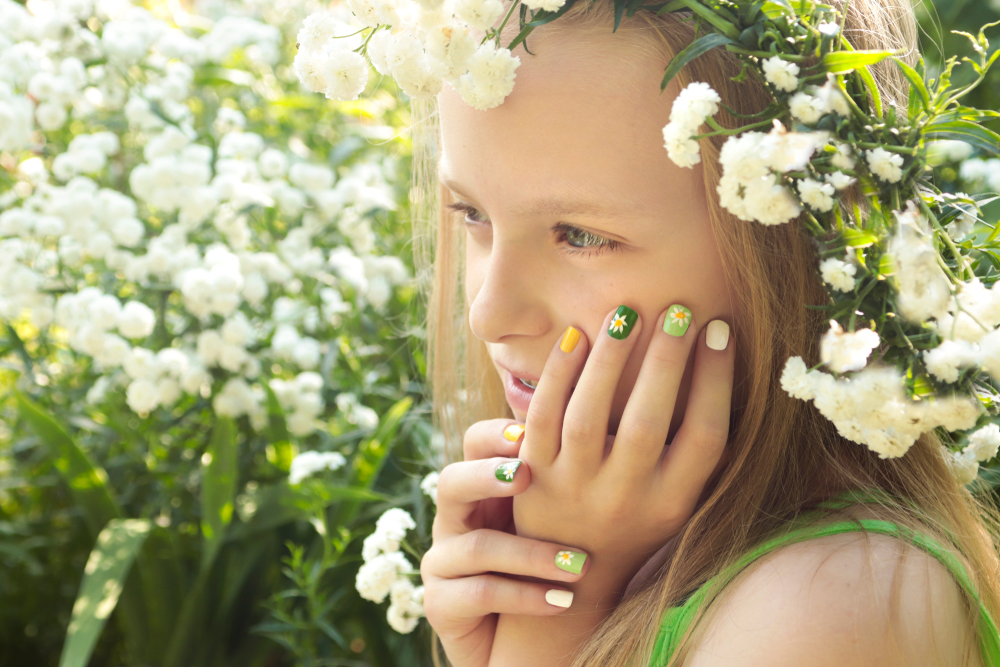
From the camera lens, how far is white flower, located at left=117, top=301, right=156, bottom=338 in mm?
1473

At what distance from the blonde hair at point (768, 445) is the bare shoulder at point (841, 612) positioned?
0.04 meters

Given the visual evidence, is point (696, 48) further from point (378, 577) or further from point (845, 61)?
point (378, 577)

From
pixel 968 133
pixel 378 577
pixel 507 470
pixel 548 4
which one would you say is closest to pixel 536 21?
pixel 548 4

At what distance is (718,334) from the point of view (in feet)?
2.60

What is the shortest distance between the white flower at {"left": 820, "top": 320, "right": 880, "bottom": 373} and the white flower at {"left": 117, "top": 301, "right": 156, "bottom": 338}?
131cm

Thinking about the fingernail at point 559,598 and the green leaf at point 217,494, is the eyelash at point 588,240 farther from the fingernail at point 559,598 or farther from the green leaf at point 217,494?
the green leaf at point 217,494

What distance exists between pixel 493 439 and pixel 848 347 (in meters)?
0.51

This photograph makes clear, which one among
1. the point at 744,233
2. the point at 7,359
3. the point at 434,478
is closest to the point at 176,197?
the point at 7,359

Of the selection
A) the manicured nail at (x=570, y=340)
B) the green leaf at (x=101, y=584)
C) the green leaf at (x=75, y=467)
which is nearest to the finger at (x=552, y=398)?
the manicured nail at (x=570, y=340)

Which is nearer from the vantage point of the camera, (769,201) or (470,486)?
(769,201)

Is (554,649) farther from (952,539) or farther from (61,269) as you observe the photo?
(61,269)

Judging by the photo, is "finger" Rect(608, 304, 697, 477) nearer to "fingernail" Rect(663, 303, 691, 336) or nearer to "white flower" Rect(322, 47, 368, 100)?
"fingernail" Rect(663, 303, 691, 336)

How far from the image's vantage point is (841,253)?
0.60m

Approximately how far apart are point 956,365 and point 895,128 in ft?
0.66
